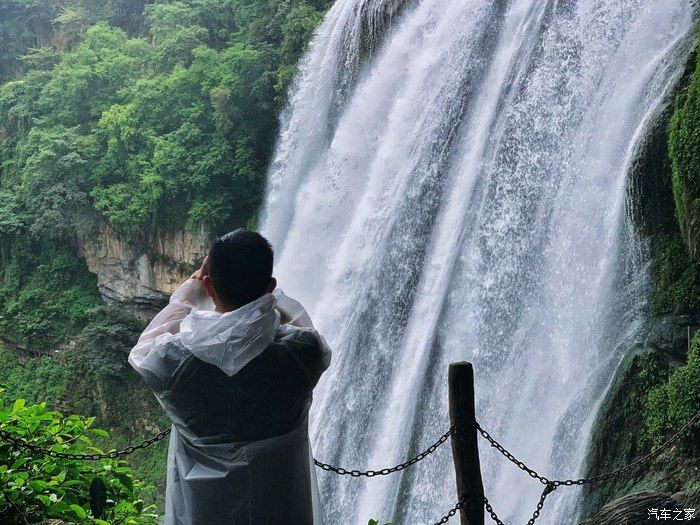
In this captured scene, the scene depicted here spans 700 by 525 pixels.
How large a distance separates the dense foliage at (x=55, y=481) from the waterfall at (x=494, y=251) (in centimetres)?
441

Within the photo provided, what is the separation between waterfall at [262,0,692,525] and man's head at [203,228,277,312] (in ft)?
15.9

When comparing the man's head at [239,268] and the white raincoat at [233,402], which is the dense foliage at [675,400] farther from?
the man's head at [239,268]

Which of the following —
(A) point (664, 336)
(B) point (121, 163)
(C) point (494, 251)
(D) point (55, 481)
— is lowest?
(A) point (664, 336)

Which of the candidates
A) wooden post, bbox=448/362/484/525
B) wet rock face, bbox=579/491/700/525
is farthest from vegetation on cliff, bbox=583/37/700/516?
wooden post, bbox=448/362/484/525

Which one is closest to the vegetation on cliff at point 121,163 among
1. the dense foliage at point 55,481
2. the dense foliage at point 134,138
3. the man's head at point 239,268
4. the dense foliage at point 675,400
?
the dense foliage at point 134,138

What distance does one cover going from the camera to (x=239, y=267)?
2.33m

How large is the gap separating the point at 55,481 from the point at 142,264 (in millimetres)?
13695

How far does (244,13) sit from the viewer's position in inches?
633

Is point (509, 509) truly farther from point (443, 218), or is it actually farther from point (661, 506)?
point (443, 218)

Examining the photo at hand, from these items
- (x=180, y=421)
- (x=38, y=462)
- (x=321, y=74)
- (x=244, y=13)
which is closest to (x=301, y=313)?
(x=180, y=421)

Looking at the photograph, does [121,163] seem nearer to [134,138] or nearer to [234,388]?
[134,138]

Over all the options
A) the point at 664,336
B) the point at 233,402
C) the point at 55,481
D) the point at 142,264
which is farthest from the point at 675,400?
the point at 142,264

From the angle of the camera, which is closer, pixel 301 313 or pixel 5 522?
pixel 301 313

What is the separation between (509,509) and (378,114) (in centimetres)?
673
